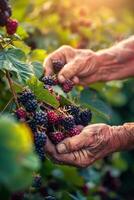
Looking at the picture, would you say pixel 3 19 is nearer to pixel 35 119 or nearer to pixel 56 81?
pixel 56 81

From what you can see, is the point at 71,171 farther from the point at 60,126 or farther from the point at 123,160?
the point at 123,160

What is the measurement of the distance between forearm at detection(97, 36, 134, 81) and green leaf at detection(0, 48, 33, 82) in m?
1.17

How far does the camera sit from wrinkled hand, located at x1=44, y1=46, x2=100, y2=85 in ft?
9.47

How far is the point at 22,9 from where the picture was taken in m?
3.87

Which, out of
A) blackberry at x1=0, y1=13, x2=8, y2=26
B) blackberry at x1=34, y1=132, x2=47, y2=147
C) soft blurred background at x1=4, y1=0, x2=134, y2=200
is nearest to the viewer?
blackberry at x1=34, y1=132, x2=47, y2=147

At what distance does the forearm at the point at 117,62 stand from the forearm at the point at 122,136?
0.75 metres

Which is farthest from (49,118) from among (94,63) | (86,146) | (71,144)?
(94,63)

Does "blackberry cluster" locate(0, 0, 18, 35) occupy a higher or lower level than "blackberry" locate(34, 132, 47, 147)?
higher

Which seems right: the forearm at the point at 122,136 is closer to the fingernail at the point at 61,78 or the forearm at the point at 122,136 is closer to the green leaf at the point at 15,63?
the fingernail at the point at 61,78

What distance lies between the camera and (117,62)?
11.9ft

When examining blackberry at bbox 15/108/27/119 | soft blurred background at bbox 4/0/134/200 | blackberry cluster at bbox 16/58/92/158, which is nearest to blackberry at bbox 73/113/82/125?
blackberry cluster at bbox 16/58/92/158

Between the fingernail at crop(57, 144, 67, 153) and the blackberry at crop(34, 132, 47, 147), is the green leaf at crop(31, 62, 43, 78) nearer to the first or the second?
the fingernail at crop(57, 144, 67, 153)

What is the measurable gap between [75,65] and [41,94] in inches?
35.3

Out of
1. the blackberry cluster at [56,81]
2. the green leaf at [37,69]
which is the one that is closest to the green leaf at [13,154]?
the blackberry cluster at [56,81]
